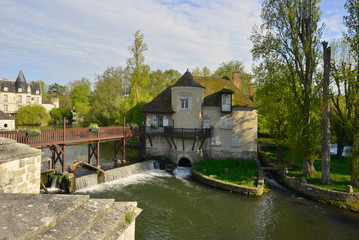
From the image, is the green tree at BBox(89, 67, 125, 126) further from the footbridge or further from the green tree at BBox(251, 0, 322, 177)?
the green tree at BBox(251, 0, 322, 177)

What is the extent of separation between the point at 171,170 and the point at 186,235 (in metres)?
11.2

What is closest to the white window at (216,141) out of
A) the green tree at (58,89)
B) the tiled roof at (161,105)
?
the tiled roof at (161,105)

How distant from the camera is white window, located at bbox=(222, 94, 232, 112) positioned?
23484 millimetres

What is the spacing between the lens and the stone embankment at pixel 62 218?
416 centimetres

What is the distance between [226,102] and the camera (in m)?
23.5

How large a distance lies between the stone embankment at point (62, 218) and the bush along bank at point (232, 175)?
12.9 meters

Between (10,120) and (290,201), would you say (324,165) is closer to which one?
(290,201)

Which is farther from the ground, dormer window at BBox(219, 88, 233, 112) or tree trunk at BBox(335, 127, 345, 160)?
dormer window at BBox(219, 88, 233, 112)

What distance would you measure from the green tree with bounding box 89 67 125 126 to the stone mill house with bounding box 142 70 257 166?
66.3ft


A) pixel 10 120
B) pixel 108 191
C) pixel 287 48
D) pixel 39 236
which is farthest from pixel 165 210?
pixel 10 120

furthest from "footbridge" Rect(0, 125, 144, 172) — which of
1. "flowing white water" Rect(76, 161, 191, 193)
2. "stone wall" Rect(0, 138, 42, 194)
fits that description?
"stone wall" Rect(0, 138, 42, 194)

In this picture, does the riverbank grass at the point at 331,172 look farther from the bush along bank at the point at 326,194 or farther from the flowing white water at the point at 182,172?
the flowing white water at the point at 182,172

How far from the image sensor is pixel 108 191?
54.7 ft

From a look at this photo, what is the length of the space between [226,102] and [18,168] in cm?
1930
